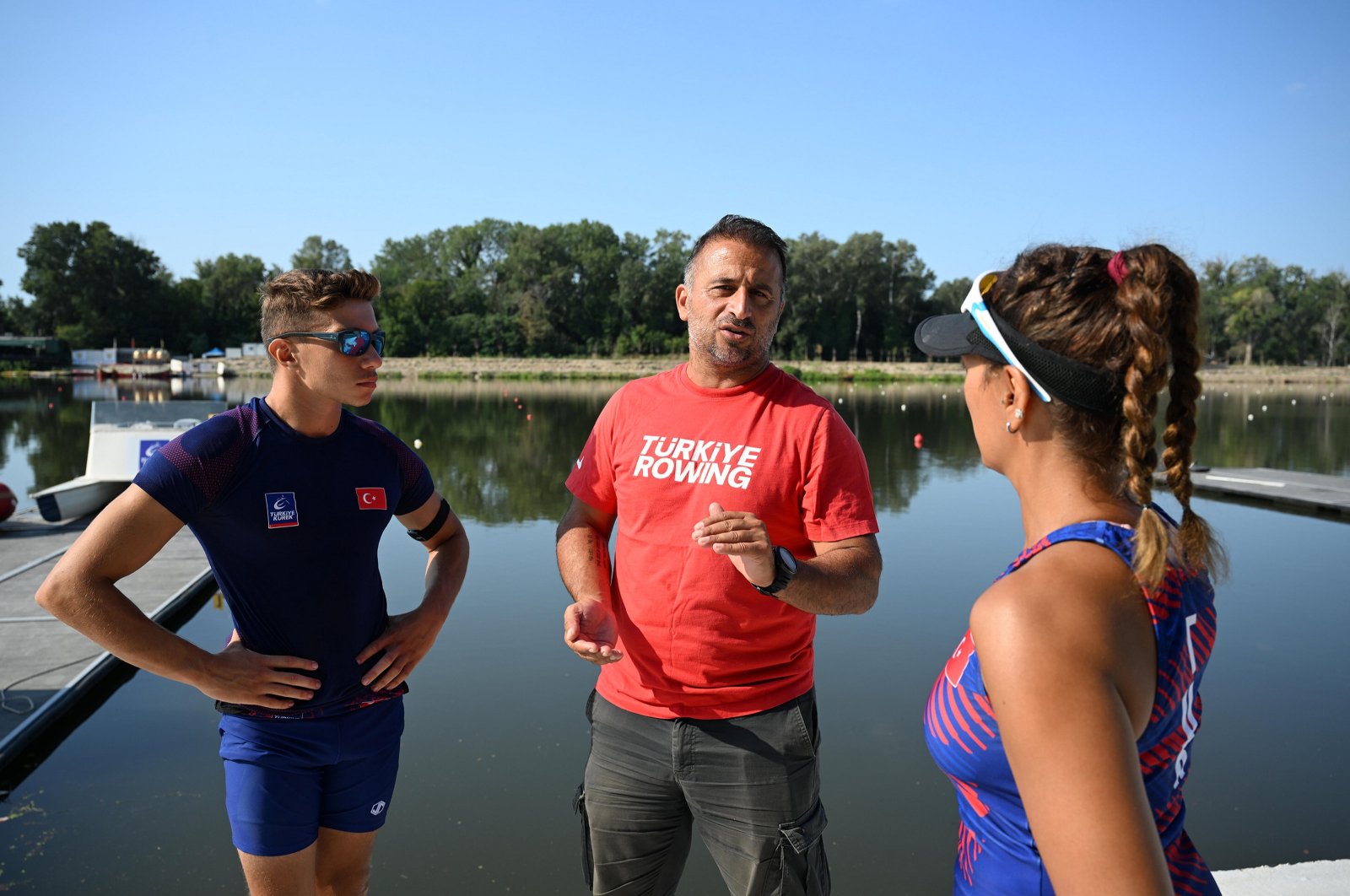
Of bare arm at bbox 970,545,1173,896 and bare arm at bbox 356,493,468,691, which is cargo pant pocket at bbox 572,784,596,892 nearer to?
bare arm at bbox 356,493,468,691

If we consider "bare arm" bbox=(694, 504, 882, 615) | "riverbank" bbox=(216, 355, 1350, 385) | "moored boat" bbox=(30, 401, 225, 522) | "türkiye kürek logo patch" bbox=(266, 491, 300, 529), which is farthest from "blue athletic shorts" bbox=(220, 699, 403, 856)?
"riverbank" bbox=(216, 355, 1350, 385)

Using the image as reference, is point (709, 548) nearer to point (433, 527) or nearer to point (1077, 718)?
point (433, 527)

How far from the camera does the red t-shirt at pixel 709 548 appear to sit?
260 centimetres

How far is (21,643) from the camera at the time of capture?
20.6 ft

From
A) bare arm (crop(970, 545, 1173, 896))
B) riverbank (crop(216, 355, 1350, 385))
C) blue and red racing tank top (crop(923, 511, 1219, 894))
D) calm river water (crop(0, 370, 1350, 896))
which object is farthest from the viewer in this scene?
riverbank (crop(216, 355, 1350, 385))

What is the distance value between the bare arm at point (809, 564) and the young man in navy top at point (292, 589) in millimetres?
1021

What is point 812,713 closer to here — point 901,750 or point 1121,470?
point 1121,470

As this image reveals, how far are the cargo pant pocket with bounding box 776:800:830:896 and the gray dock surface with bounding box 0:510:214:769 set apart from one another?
4.67m

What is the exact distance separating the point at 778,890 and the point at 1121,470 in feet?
5.30

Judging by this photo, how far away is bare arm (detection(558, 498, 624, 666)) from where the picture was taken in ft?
8.30

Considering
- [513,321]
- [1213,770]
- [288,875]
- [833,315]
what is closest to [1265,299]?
[833,315]

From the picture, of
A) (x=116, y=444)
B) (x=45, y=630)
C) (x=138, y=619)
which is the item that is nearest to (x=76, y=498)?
(x=116, y=444)

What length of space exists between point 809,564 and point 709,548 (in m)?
0.32

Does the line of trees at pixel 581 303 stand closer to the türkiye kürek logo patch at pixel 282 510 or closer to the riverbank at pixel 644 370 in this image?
the riverbank at pixel 644 370
